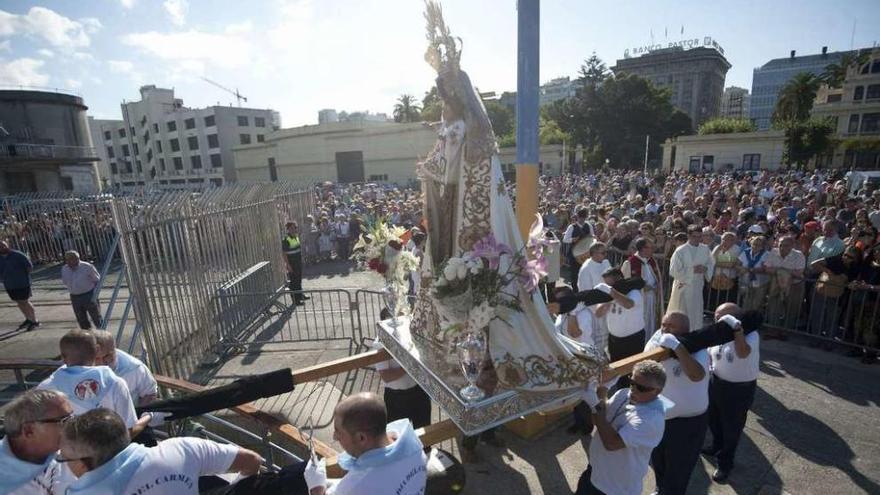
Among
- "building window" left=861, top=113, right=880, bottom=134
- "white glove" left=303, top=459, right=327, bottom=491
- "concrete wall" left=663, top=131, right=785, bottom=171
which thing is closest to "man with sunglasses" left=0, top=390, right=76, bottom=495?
"white glove" left=303, top=459, right=327, bottom=491

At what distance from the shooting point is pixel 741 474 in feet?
14.6

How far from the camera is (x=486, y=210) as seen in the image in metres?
3.57

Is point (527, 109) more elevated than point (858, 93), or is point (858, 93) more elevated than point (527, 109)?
point (858, 93)

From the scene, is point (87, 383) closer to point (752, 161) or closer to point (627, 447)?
point (627, 447)

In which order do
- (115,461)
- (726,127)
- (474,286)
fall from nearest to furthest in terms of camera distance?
(115,461) → (474,286) → (726,127)

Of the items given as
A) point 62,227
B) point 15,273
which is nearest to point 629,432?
point 15,273

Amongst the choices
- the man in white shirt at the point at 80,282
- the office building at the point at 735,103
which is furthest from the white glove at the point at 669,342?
the office building at the point at 735,103

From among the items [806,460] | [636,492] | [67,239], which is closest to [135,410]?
[636,492]

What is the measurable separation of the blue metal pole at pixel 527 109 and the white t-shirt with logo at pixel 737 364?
2.39 m

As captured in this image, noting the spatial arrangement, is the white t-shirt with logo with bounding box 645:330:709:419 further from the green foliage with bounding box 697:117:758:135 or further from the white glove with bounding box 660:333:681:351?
the green foliage with bounding box 697:117:758:135

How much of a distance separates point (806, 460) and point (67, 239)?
22869 millimetres

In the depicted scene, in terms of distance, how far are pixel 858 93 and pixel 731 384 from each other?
7149 cm

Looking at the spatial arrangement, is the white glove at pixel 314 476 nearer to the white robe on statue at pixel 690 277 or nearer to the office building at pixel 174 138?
the white robe on statue at pixel 690 277

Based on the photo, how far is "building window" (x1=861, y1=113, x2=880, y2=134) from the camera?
164 feet
